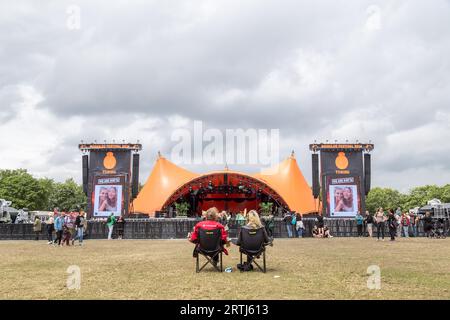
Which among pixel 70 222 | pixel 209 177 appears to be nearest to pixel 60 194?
pixel 209 177

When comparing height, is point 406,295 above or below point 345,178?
below

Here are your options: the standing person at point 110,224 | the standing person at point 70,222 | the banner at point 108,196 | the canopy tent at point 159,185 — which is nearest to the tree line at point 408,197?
the canopy tent at point 159,185

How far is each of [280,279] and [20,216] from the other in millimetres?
37585

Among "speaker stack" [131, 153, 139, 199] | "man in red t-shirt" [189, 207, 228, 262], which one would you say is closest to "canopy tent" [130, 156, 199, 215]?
"speaker stack" [131, 153, 139, 199]

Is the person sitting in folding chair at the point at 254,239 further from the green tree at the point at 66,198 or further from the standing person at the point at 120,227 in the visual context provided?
the green tree at the point at 66,198

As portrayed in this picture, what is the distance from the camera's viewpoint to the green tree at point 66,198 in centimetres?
8781

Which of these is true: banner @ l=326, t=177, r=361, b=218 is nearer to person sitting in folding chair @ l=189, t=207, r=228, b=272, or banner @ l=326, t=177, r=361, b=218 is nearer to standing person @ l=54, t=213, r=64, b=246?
standing person @ l=54, t=213, r=64, b=246

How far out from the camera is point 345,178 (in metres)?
33.4

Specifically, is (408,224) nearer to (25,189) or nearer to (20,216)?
(20,216)

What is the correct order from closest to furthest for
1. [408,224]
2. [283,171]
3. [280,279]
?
[280,279], [408,224], [283,171]

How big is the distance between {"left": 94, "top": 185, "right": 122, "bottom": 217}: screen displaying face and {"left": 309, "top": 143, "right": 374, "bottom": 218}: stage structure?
15004 mm

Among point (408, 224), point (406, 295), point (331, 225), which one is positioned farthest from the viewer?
point (331, 225)

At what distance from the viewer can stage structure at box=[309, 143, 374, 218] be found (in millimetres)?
32562
